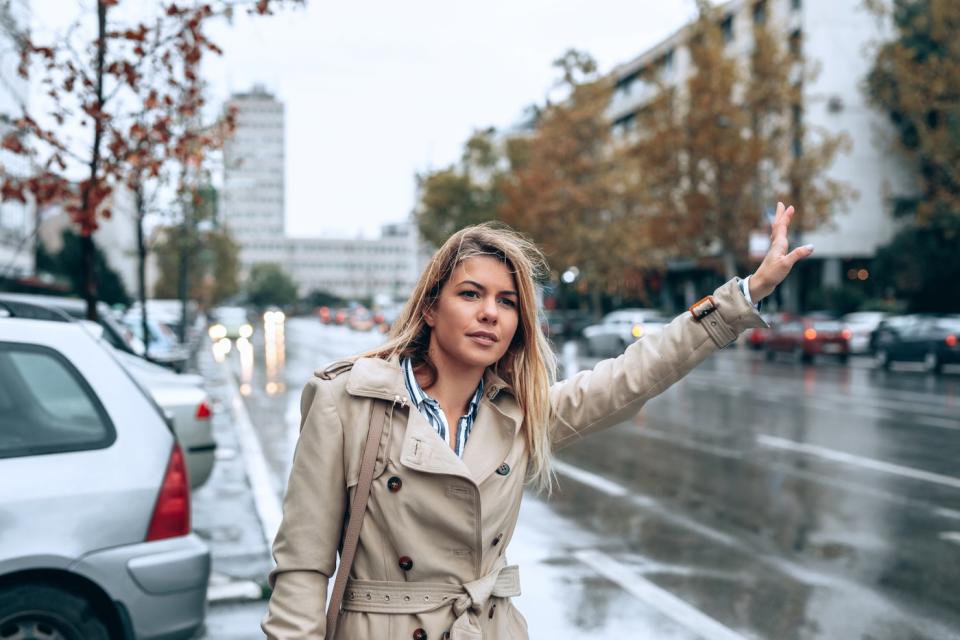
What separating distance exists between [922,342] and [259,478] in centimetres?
2227

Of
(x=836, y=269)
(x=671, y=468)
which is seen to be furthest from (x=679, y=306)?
(x=671, y=468)

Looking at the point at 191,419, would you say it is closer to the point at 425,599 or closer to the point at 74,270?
the point at 425,599

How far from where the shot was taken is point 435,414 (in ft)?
8.11

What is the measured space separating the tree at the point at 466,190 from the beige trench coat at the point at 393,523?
69.5m

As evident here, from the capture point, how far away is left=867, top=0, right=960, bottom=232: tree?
38.4 metres

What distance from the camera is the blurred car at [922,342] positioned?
88.8 feet

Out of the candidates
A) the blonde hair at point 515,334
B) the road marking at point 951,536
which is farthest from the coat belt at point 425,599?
the road marking at point 951,536

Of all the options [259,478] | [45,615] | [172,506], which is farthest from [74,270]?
[45,615]

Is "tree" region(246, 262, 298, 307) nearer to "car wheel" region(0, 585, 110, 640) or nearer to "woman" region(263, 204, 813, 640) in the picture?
"car wheel" region(0, 585, 110, 640)

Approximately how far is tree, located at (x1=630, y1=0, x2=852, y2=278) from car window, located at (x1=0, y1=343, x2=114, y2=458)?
39.8 m

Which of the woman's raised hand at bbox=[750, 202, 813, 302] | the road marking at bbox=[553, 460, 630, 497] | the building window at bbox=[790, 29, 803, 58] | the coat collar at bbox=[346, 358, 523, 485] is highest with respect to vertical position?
the building window at bbox=[790, 29, 803, 58]

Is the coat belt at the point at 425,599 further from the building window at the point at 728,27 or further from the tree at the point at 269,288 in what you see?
the tree at the point at 269,288

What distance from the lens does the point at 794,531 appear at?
8.15 m

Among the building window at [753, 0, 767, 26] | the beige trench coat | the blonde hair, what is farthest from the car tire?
the beige trench coat
